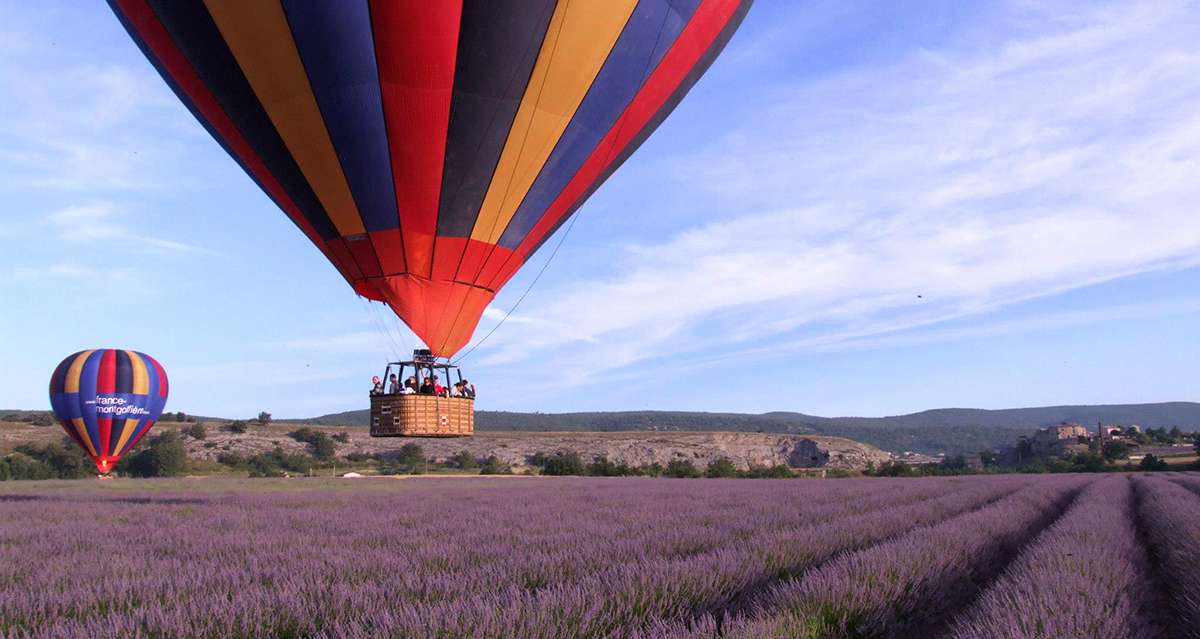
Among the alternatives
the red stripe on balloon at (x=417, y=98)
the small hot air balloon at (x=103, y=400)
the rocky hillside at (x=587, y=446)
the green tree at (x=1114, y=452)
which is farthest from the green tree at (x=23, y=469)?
the green tree at (x=1114, y=452)

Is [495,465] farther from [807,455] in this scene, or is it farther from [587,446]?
[807,455]

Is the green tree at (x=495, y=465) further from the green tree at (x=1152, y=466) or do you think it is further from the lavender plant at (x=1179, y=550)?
the lavender plant at (x=1179, y=550)

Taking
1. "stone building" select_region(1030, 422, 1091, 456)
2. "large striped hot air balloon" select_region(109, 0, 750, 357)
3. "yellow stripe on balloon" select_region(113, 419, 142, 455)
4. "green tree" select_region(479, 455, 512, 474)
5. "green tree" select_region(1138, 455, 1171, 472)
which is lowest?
"stone building" select_region(1030, 422, 1091, 456)

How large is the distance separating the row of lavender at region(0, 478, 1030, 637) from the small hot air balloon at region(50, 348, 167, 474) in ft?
46.0

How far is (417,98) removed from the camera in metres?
10.1

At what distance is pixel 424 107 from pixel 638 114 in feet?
11.1

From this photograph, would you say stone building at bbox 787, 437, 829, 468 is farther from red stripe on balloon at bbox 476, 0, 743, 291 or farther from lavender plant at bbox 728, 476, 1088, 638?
lavender plant at bbox 728, 476, 1088, 638

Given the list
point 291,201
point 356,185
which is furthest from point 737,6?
point 291,201

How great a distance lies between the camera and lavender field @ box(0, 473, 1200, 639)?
400 centimetres

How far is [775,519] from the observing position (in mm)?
10547

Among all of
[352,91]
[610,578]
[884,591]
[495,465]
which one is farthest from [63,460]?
[884,591]

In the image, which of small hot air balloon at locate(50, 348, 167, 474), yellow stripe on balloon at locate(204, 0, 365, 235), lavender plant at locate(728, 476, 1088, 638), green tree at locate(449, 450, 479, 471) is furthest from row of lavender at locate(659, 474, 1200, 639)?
green tree at locate(449, 450, 479, 471)

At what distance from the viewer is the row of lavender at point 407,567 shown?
4125mm

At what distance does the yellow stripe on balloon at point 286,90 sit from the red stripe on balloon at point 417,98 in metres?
0.81
